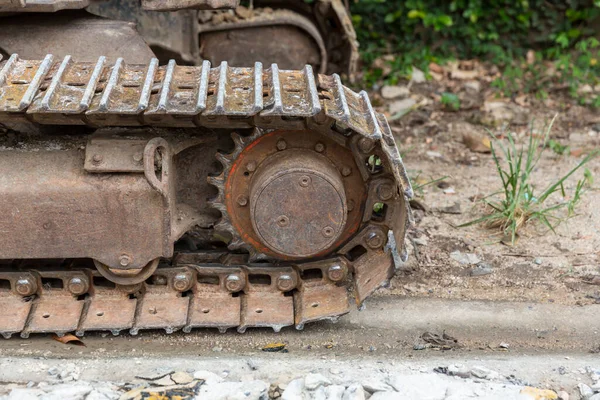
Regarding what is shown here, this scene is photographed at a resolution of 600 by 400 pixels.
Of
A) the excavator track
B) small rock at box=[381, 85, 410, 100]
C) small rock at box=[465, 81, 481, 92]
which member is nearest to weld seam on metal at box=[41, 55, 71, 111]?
the excavator track

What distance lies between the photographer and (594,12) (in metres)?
8.05

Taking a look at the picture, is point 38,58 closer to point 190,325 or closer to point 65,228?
point 65,228

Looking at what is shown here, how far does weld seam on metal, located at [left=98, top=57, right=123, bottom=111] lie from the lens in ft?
10.7

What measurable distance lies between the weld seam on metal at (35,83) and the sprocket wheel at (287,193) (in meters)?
0.88

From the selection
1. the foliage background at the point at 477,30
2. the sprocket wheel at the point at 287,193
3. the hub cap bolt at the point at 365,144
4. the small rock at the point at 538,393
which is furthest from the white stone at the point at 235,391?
the foliage background at the point at 477,30

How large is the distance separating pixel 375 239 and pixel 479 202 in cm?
181

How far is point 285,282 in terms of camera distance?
3.91m

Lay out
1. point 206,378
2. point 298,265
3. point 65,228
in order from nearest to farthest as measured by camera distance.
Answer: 1. point 206,378
2. point 65,228
3. point 298,265

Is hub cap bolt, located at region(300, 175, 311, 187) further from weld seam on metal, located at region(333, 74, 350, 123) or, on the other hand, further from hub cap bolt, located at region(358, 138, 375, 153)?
weld seam on metal, located at region(333, 74, 350, 123)

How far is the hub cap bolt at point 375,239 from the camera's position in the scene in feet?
12.9

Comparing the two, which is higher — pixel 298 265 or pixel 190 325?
pixel 298 265

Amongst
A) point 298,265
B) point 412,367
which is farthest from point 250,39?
point 412,367

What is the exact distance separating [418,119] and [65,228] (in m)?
4.22

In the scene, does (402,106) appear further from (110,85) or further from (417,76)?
(110,85)
